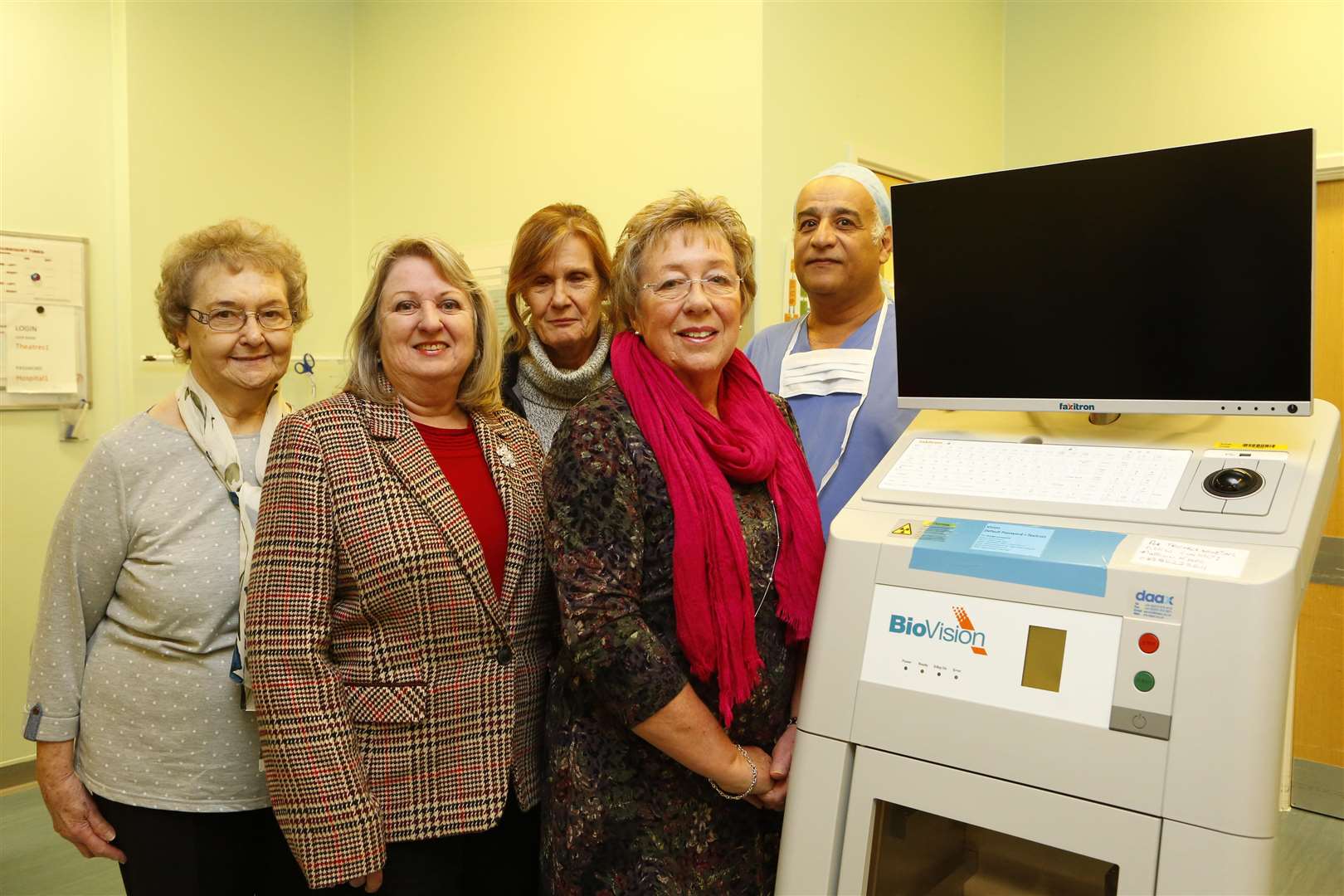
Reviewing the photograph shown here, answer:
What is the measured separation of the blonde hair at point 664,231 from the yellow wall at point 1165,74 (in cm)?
269

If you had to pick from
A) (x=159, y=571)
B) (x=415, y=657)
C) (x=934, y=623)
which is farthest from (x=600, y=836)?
(x=159, y=571)

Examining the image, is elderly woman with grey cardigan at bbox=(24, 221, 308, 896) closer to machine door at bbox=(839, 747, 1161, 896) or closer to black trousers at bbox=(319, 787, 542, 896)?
black trousers at bbox=(319, 787, 542, 896)

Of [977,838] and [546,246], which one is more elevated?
[546,246]

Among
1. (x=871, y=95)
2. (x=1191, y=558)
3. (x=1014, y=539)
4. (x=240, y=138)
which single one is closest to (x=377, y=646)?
(x=1014, y=539)

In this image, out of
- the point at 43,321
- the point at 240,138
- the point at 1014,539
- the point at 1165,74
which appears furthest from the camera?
the point at 240,138

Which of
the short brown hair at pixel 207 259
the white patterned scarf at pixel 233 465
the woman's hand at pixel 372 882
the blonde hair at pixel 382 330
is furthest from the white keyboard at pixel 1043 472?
the short brown hair at pixel 207 259

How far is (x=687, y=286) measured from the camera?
1348 millimetres

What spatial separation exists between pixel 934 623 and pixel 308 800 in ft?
2.78

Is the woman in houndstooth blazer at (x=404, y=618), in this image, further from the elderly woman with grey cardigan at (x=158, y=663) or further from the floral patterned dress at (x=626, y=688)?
the elderly woman with grey cardigan at (x=158, y=663)

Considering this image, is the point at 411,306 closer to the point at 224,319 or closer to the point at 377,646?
the point at 224,319

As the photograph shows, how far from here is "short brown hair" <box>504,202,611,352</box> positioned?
1921mm

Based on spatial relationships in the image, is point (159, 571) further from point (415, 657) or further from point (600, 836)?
point (600, 836)

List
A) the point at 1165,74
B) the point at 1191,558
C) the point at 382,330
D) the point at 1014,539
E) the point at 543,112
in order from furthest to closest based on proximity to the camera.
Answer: the point at 1165,74
the point at 543,112
the point at 382,330
the point at 1014,539
the point at 1191,558

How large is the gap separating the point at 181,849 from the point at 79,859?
5.77 feet
